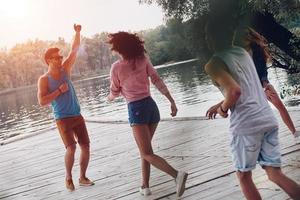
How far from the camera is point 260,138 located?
355 centimetres

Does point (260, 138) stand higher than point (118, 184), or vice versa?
point (260, 138)

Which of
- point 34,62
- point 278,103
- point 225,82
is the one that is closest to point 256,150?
point 225,82

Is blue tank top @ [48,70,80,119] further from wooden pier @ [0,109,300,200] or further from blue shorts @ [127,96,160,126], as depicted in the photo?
blue shorts @ [127,96,160,126]

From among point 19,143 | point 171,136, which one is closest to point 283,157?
point 171,136

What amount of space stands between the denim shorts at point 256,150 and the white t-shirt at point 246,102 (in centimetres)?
5

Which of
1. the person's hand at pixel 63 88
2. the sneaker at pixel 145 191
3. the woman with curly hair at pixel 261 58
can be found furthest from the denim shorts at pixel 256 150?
the person's hand at pixel 63 88

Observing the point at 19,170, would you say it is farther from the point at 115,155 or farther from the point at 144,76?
the point at 144,76

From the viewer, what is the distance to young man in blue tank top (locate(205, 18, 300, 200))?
3.44m

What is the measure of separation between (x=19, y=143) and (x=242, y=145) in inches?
393

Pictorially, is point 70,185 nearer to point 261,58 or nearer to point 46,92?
point 46,92

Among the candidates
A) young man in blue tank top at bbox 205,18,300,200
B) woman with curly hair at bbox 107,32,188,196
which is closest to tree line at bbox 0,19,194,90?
woman with curly hair at bbox 107,32,188,196

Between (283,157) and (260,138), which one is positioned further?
(283,157)

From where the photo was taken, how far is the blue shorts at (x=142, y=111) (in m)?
5.18

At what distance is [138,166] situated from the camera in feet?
23.8
